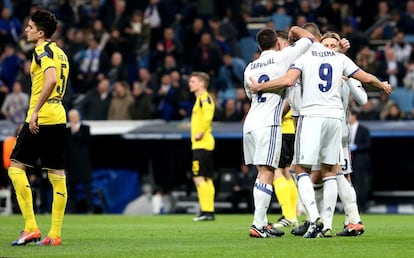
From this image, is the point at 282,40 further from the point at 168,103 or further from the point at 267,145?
the point at 168,103

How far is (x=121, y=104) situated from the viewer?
24828 millimetres

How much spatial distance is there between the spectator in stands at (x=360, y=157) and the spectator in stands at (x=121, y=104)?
5586 millimetres

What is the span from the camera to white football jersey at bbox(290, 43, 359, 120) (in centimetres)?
1198

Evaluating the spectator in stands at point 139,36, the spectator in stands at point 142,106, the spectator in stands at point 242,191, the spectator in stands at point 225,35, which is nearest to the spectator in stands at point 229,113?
the spectator in stands at point 242,191

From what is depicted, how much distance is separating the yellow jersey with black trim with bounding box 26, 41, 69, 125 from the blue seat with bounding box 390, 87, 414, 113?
14445mm

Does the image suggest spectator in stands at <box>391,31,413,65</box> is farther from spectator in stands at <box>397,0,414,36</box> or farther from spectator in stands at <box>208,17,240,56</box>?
spectator in stands at <box>208,17,240,56</box>

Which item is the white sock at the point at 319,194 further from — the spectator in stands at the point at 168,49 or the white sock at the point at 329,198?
the spectator in stands at the point at 168,49

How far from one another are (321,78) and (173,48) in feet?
49.6

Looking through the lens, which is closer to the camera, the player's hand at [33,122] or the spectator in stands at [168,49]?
the player's hand at [33,122]

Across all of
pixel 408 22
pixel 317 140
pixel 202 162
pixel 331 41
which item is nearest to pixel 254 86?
pixel 317 140

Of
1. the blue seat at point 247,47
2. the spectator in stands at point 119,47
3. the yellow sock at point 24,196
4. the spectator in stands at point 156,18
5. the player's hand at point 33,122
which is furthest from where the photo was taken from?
the spectator in stands at point 156,18

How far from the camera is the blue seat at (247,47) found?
27359 millimetres

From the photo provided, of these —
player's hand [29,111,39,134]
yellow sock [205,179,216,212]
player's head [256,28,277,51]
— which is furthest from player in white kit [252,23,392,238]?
yellow sock [205,179,216,212]

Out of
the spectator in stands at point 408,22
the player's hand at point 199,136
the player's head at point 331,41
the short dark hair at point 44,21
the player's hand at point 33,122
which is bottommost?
the player's hand at point 199,136
